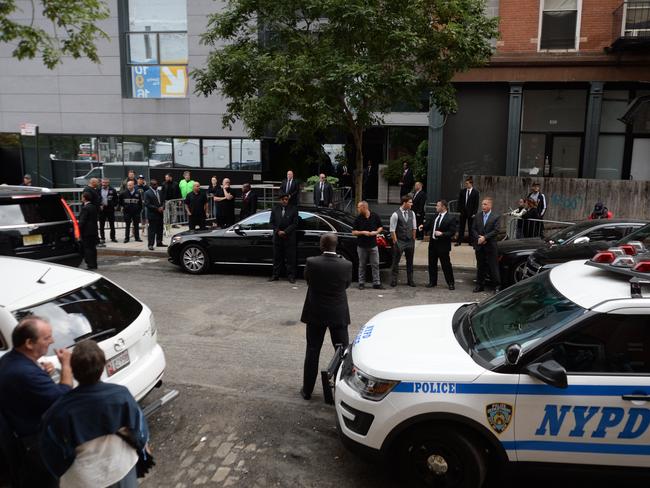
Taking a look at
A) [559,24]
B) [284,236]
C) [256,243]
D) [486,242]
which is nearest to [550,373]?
[486,242]

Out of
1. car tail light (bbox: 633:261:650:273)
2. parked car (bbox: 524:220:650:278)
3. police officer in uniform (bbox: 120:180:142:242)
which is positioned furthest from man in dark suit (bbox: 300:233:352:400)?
police officer in uniform (bbox: 120:180:142:242)

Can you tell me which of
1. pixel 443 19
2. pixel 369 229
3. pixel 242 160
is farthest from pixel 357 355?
pixel 242 160

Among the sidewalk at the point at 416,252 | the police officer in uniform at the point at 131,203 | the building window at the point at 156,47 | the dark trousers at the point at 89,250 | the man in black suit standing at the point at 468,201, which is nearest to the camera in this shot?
the dark trousers at the point at 89,250

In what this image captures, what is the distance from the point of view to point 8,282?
492 cm

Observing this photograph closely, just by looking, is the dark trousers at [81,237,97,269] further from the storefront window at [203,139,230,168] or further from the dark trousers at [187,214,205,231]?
the storefront window at [203,139,230,168]

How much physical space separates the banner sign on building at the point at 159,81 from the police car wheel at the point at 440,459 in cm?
2010

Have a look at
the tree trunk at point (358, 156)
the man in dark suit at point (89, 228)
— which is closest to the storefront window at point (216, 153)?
the tree trunk at point (358, 156)

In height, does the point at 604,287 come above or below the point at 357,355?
above

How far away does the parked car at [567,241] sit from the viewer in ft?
35.0

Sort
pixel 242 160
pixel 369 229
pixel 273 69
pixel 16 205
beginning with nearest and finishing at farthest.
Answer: pixel 16 205
pixel 369 229
pixel 273 69
pixel 242 160

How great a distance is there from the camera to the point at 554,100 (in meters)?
18.0

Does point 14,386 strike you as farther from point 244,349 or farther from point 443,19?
point 443,19

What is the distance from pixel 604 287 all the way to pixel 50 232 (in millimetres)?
9314

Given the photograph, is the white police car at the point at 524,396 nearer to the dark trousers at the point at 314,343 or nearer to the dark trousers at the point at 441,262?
the dark trousers at the point at 314,343
